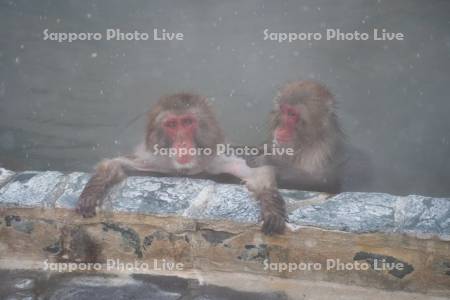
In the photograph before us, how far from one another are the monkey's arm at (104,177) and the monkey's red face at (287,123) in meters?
1.18

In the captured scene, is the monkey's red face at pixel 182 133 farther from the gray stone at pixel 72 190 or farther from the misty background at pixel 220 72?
the misty background at pixel 220 72

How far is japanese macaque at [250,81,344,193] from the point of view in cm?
566

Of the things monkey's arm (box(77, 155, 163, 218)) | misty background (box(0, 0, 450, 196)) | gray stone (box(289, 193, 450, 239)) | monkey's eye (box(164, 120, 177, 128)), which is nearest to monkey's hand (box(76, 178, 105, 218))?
monkey's arm (box(77, 155, 163, 218))

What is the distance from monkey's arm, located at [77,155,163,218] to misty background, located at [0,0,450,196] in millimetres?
3481

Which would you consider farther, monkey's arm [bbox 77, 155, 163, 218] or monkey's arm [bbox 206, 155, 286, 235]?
monkey's arm [bbox 77, 155, 163, 218]

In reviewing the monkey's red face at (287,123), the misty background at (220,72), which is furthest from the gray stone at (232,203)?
the misty background at (220,72)

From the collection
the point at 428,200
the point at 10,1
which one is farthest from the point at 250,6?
the point at 428,200

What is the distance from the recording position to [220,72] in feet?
35.8

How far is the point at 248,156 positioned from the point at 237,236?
266 cm

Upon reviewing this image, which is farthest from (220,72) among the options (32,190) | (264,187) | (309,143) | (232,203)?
(232,203)

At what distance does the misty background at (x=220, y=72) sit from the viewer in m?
9.25

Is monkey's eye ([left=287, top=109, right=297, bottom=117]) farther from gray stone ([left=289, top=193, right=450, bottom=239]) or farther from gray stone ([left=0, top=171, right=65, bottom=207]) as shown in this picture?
gray stone ([left=0, top=171, right=65, bottom=207])

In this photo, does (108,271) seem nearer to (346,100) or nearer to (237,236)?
(237,236)

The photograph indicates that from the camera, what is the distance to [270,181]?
13.9 ft
